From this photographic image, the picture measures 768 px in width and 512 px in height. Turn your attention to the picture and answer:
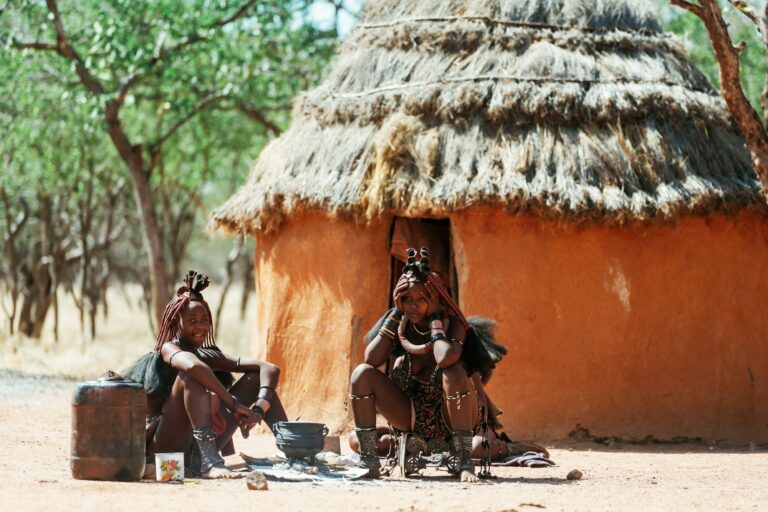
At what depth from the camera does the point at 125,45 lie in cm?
1197

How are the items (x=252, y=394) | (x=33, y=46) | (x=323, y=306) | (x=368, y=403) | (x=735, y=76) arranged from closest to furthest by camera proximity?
(x=368, y=403), (x=252, y=394), (x=735, y=76), (x=323, y=306), (x=33, y=46)

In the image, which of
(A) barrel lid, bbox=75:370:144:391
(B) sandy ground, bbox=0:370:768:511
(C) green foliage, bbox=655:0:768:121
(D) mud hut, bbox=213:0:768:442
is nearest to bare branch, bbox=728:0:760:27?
(D) mud hut, bbox=213:0:768:442

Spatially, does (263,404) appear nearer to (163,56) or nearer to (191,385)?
(191,385)

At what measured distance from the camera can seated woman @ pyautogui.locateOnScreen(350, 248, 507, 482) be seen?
599cm

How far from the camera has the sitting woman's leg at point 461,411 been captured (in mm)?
5949

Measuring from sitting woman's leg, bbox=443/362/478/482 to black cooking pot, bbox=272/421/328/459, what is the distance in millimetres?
730

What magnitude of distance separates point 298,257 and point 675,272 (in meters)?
3.01

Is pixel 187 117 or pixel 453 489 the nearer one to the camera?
pixel 453 489

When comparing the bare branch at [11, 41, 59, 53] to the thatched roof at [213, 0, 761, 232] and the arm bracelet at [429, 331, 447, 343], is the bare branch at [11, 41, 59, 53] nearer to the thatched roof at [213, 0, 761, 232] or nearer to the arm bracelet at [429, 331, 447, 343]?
the thatched roof at [213, 0, 761, 232]

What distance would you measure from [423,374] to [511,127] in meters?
3.21

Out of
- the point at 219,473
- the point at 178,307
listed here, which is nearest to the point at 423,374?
the point at 219,473

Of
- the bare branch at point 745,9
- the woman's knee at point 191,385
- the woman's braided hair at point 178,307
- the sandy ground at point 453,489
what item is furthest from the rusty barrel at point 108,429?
the bare branch at point 745,9

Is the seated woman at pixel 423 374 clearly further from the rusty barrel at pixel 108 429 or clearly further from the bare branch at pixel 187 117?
the bare branch at pixel 187 117

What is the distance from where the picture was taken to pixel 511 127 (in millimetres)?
8945
